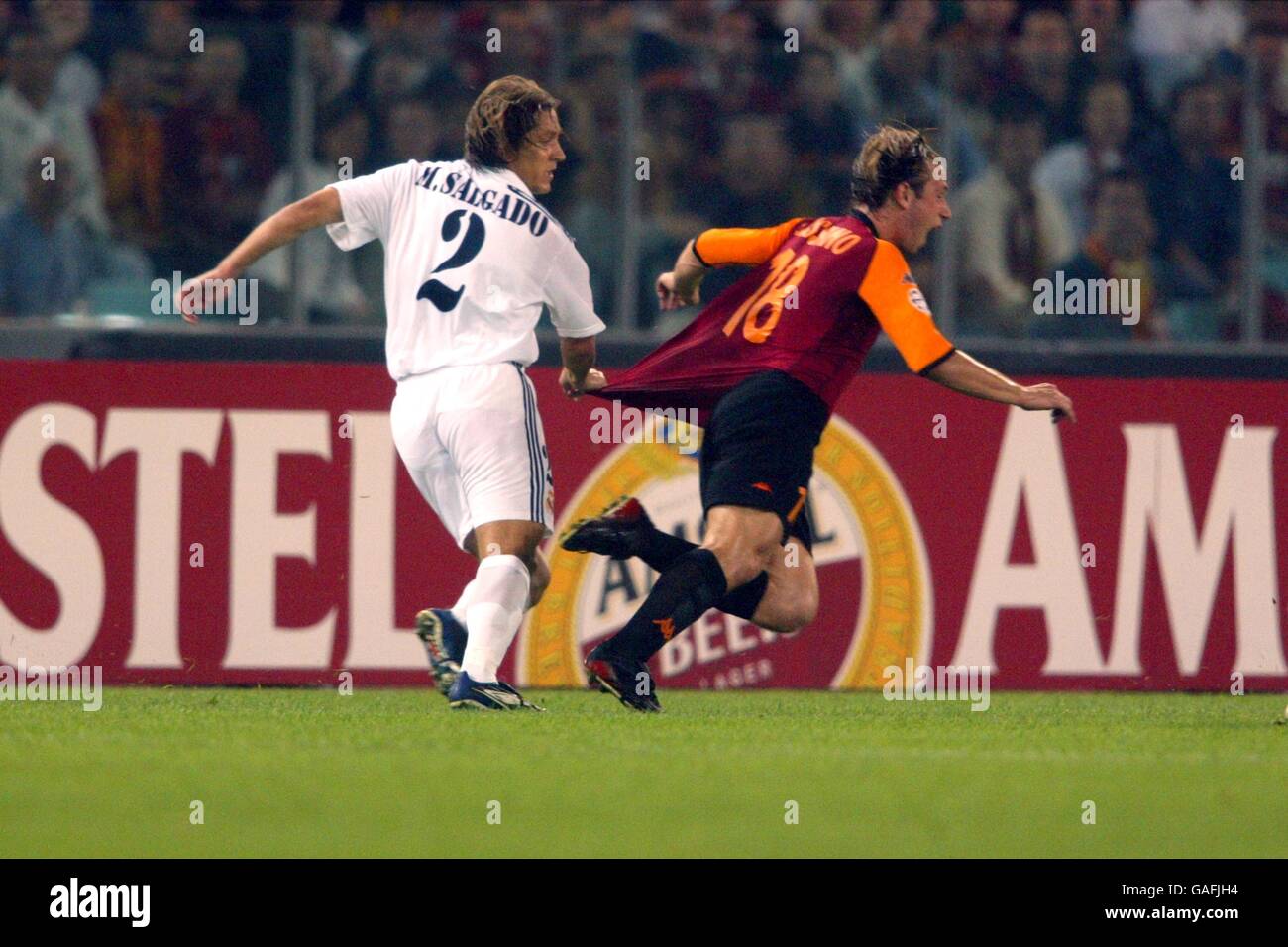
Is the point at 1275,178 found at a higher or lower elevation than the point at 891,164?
higher

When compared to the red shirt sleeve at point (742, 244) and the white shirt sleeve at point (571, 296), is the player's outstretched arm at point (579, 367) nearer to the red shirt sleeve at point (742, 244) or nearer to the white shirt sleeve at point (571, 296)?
the white shirt sleeve at point (571, 296)

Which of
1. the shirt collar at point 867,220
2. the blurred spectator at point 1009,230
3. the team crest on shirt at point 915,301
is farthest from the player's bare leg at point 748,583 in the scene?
the blurred spectator at point 1009,230

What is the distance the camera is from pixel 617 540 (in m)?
6.67

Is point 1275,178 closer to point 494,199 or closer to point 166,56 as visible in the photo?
point 494,199

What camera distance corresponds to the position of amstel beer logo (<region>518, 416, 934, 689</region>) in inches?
351

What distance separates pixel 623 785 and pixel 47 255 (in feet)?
16.3

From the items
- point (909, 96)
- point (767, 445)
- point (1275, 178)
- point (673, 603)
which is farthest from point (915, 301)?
point (1275, 178)

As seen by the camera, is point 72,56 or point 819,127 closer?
point 72,56

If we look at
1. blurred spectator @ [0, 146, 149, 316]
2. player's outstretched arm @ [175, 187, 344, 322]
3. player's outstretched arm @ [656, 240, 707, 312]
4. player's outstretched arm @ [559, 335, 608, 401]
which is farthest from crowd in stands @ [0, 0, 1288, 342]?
player's outstretched arm @ [175, 187, 344, 322]

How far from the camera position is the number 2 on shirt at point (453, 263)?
6609mm

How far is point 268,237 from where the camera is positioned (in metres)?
6.56

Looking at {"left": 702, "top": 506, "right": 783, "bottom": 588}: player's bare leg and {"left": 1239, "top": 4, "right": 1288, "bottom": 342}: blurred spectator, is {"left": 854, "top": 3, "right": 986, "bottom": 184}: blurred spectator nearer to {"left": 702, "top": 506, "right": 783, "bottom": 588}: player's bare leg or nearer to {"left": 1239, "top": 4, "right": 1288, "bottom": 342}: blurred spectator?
{"left": 1239, "top": 4, "right": 1288, "bottom": 342}: blurred spectator

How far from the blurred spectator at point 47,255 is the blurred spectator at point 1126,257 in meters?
4.20
